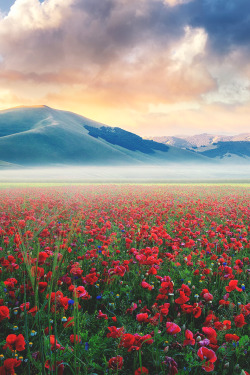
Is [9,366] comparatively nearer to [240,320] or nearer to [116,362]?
[116,362]

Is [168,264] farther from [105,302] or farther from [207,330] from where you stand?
[207,330]

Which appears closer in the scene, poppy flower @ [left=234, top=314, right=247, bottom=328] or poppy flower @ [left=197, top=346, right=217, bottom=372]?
poppy flower @ [left=197, top=346, right=217, bottom=372]

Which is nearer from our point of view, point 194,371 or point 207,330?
point 207,330

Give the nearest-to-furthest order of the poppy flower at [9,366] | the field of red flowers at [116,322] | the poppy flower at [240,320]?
the poppy flower at [9,366], the field of red flowers at [116,322], the poppy flower at [240,320]

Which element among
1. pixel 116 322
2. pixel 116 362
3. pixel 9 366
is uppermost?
pixel 9 366

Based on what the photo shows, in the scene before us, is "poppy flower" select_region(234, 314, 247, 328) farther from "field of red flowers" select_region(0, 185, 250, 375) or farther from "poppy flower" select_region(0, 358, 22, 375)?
"poppy flower" select_region(0, 358, 22, 375)

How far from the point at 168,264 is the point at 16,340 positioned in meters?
3.41

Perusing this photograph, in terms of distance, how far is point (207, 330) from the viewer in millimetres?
1989

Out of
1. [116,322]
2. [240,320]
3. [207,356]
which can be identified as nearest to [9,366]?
[207,356]

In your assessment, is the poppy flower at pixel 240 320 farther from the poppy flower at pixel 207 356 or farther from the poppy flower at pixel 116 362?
the poppy flower at pixel 116 362

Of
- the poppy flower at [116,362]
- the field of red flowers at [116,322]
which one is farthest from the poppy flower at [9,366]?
the poppy flower at [116,362]

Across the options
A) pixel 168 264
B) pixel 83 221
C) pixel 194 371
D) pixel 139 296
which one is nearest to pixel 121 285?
pixel 139 296

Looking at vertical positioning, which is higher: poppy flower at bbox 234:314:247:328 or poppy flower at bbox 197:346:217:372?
→ poppy flower at bbox 234:314:247:328

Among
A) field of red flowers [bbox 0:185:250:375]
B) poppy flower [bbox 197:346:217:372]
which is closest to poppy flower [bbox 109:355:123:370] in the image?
field of red flowers [bbox 0:185:250:375]
